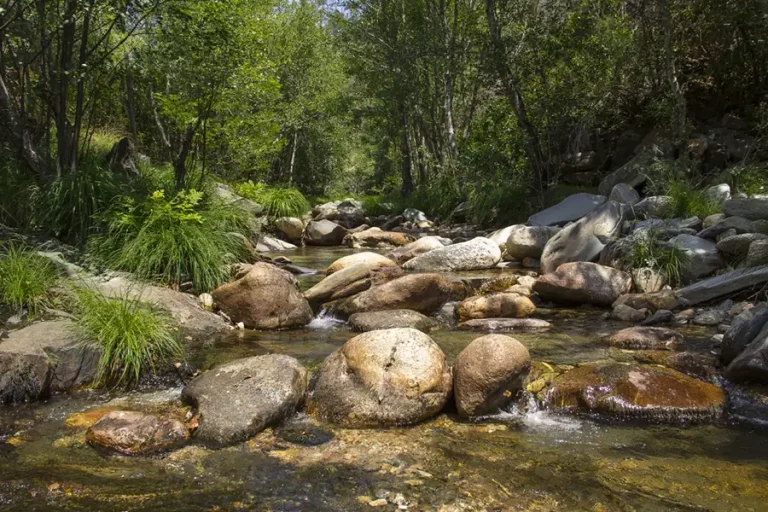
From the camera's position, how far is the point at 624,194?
1261cm

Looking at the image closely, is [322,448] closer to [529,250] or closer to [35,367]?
[35,367]

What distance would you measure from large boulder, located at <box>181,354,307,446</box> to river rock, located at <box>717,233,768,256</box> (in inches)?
249

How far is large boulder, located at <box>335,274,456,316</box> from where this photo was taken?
7637 mm

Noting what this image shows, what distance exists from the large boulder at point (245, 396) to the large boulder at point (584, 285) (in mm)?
4361

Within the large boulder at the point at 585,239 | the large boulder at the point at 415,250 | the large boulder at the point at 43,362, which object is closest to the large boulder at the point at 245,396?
the large boulder at the point at 43,362

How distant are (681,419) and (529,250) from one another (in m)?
6.83

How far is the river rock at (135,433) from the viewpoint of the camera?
386cm

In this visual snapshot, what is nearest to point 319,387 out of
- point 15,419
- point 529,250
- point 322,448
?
point 322,448

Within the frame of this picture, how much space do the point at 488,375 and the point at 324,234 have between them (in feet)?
40.5

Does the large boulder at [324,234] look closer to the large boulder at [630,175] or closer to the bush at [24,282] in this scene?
the large boulder at [630,175]

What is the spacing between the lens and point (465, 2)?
22250 millimetres

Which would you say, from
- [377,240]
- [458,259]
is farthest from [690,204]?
[377,240]

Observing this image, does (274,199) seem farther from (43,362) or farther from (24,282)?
(43,362)

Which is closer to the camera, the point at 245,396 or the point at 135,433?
the point at 135,433
